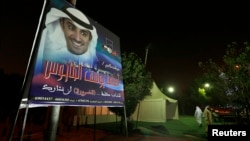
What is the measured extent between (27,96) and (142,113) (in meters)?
19.9

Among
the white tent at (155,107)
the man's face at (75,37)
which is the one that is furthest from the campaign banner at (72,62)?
the white tent at (155,107)

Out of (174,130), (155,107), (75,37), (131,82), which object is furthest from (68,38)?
(155,107)

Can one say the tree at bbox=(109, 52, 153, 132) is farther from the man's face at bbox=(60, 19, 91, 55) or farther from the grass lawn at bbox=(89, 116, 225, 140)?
the man's face at bbox=(60, 19, 91, 55)

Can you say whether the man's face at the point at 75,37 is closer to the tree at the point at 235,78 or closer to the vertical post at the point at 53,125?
the vertical post at the point at 53,125

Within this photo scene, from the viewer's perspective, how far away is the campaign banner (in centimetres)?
369

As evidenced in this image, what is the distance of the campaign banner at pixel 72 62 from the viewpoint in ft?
12.1

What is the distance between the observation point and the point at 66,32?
4371 millimetres

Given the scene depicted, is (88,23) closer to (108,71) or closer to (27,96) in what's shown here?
(108,71)

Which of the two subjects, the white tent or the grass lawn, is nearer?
the grass lawn

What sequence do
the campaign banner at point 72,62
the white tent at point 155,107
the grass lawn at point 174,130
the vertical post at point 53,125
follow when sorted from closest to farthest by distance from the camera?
1. the campaign banner at point 72,62
2. the vertical post at point 53,125
3. the grass lawn at point 174,130
4. the white tent at point 155,107

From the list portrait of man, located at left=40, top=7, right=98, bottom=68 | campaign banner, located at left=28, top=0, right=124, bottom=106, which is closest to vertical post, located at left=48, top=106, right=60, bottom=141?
campaign banner, located at left=28, top=0, right=124, bottom=106

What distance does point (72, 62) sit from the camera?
4469mm

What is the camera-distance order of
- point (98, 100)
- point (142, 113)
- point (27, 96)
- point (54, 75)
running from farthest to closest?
point (142, 113), point (98, 100), point (54, 75), point (27, 96)

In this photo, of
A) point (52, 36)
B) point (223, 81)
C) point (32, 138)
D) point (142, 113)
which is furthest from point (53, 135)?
point (142, 113)
